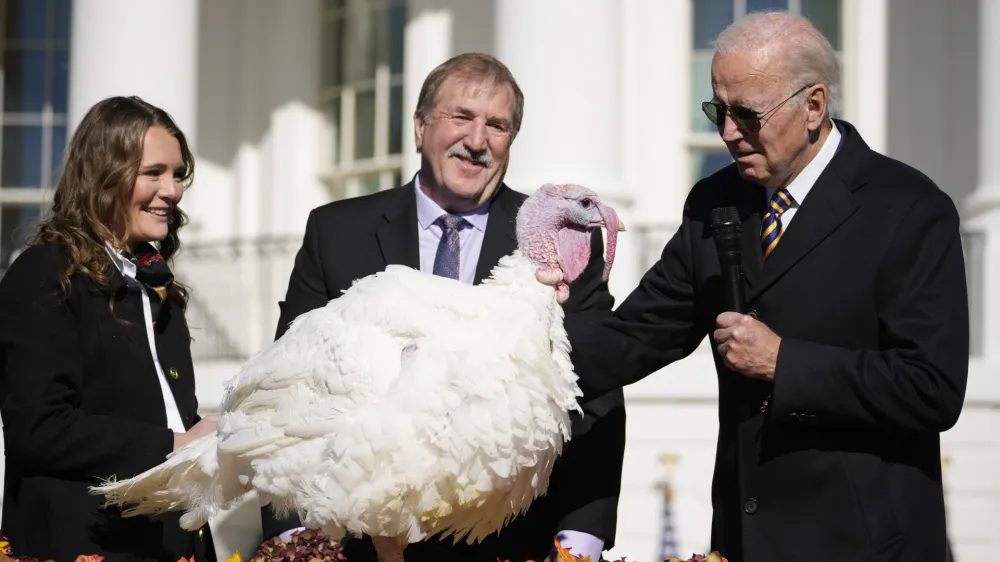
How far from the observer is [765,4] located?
37.6ft

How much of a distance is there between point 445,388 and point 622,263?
5774 mm

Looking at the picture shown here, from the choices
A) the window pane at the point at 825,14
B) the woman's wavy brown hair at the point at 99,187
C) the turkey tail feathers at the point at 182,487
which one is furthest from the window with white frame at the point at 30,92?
the turkey tail feathers at the point at 182,487

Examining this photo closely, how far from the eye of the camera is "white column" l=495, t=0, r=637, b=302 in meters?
9.11

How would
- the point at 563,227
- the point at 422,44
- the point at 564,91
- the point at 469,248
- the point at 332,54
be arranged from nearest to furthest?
the point at 563,227 → the point at 469,248 → the point at 564,91 → the point at 422,44 → the point at 332,54

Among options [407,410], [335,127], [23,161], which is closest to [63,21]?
[23,161]

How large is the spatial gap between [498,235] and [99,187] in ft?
4.33

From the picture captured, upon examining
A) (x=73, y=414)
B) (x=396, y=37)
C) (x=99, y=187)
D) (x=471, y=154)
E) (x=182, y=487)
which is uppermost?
(x=396, y=37)

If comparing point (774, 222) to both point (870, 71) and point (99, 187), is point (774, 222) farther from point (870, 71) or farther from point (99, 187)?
point (870, 71)

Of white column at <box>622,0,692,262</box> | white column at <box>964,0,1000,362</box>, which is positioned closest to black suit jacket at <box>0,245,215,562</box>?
white column at <box>964,0,1000,362</box>

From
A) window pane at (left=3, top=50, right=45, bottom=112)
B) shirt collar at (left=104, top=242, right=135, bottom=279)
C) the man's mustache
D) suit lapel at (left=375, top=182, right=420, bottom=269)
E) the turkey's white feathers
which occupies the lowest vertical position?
the turkey's white feathers

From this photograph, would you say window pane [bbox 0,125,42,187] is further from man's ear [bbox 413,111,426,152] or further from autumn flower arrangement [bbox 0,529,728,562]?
autumn flower arrangement [bbox 0,529,728,562]

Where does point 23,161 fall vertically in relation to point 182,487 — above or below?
above

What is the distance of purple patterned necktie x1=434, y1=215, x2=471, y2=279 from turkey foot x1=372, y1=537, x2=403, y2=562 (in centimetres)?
98

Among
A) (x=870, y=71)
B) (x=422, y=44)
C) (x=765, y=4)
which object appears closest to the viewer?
(x=870, y=71)
